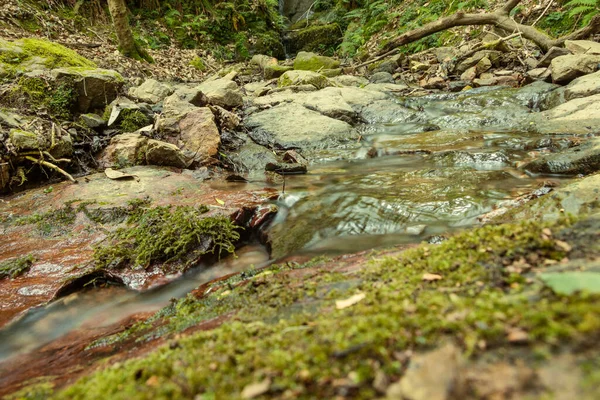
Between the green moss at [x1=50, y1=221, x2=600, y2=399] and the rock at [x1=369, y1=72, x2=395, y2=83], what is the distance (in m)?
11.0

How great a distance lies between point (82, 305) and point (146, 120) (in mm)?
4473

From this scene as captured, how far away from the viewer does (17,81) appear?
5.38 m

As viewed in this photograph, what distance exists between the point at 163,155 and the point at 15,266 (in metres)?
2.53

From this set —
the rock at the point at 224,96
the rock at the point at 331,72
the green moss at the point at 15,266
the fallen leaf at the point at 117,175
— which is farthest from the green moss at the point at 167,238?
the rock at the point at 331,72

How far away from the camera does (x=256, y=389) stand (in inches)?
35.9

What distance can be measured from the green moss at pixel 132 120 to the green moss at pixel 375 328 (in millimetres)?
5405

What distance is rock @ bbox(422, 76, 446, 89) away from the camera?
33.5 ft

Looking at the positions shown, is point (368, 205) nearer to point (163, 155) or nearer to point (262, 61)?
point (163, 155)

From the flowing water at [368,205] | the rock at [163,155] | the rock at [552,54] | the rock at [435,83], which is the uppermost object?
the rock at [552,54]

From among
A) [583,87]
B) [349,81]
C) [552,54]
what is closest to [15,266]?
[583,87]

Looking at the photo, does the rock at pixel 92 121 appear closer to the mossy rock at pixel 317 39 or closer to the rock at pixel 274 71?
the rock at pixel 274 71

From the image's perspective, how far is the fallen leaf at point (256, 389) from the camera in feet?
2.96

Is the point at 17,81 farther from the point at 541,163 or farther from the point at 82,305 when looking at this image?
the point at 541,163

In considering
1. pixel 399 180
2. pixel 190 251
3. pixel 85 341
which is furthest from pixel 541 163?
pixel 85 341
